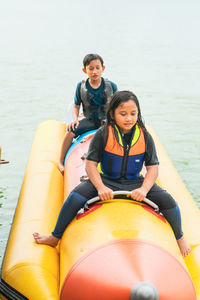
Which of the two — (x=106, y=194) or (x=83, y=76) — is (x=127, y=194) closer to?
(x=106, y=194)

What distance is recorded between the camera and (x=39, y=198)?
9.34ft

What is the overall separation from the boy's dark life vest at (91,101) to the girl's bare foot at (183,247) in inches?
54.6

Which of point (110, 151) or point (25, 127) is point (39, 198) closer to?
point (110, 151)

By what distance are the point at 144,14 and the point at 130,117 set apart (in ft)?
74.6

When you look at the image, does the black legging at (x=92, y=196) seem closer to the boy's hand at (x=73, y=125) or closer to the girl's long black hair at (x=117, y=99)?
the girl's long black hair at (x=117, y=99)

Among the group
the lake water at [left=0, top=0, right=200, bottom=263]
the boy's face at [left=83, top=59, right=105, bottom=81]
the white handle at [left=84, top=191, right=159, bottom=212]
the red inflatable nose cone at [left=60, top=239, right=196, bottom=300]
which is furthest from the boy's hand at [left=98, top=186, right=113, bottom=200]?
the boy's face at [left=83, top=59, right=105, bottom=81]

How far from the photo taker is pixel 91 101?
11.4 feet

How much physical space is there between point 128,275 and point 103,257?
0.44 ft

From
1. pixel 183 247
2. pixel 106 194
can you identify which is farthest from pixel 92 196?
pixel 183 247

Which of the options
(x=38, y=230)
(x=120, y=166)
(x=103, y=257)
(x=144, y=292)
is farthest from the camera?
(x=38, y=230)

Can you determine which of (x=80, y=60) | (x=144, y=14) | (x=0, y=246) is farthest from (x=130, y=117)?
(x=144, y=14)

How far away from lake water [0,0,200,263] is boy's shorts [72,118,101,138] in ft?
1.52

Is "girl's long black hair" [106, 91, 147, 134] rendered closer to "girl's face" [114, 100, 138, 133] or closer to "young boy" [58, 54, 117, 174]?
"girl's face" [114, 100, 138, 133]

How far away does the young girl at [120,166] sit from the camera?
229 centimetres
